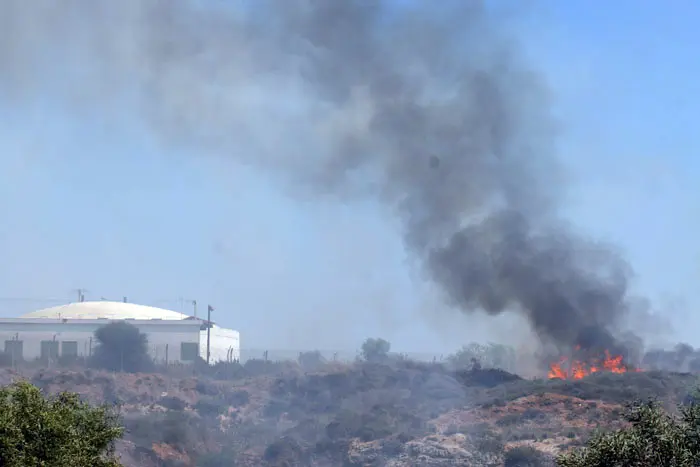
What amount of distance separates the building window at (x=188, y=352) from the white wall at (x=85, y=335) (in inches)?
18.5

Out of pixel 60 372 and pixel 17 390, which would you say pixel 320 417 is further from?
pixel 17 390

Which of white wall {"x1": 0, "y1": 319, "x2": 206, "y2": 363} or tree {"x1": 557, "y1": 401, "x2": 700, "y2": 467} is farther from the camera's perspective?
white wall {"x1": 0, "y1": 319, "x2": 206, "y2": 363}

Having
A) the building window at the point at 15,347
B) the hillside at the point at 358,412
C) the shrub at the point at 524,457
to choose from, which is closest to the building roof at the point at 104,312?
the building window at the point at 15,347

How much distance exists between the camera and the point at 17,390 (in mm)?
37750

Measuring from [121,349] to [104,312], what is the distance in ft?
96.5

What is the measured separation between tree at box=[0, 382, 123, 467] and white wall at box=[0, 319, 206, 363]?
101 meters

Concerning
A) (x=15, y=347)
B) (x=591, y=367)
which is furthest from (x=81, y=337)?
(x=591, y=367)

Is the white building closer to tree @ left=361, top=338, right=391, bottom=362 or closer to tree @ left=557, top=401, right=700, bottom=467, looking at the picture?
tree @ left=361, top=338, right=391, bottom=362

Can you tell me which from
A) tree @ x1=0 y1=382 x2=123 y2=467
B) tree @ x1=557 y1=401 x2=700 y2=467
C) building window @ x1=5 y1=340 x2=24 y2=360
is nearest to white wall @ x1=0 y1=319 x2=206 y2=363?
building window @ x1=5 y1=340 x2=24 y2=360

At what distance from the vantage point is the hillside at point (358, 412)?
8638 centimetres

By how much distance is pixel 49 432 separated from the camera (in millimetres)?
36500

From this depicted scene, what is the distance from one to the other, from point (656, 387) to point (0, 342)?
3655 inches

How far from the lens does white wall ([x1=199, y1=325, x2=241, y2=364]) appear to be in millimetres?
148250

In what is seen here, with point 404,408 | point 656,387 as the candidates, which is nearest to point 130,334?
point 404,408
